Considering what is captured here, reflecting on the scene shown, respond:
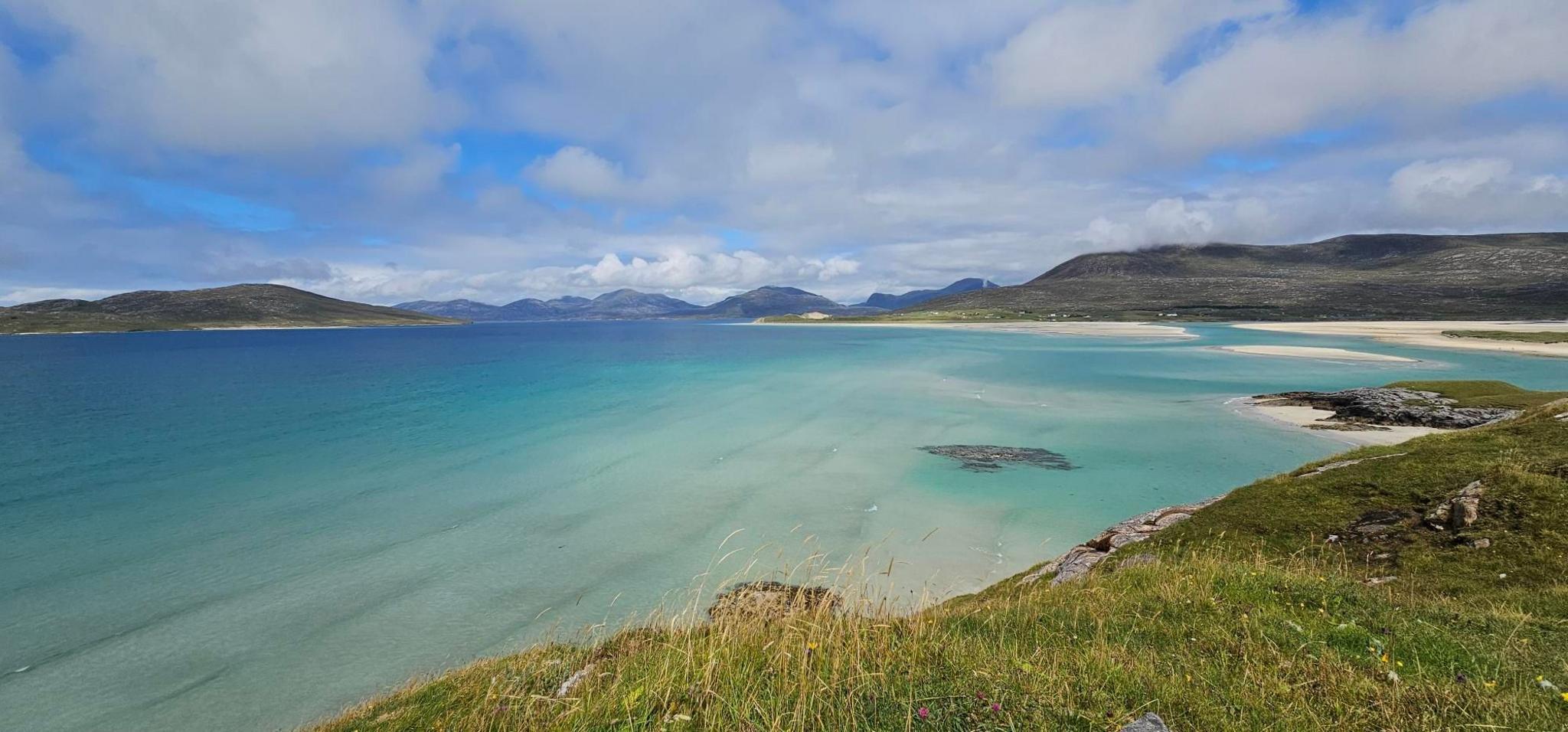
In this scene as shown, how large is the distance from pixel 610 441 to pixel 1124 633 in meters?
31.8

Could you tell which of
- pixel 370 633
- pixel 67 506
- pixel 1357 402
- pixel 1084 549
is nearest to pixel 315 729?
pixel 370 633

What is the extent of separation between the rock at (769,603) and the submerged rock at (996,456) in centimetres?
1521

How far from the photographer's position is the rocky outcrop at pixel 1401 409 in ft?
102

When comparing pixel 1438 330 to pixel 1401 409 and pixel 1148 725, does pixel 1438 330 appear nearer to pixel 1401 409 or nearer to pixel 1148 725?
pixel 1401 409

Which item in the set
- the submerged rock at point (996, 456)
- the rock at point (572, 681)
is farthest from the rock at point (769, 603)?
the submerged rock at point (996, 456)

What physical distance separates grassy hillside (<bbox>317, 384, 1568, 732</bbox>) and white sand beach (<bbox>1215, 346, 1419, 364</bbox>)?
3423 inches

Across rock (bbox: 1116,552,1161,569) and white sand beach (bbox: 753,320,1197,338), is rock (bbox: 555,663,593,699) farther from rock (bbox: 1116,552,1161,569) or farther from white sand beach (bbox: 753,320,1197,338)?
white sand beach (bbox: 753,320,1197,338)

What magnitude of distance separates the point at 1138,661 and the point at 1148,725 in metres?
1.60

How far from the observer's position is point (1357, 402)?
1452 inches

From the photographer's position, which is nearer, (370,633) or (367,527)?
(370,633)

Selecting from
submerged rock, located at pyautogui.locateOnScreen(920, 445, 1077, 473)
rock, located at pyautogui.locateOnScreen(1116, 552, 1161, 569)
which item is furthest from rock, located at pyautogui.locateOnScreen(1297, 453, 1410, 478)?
submerged rock, located at pyautogui.locateOnScreen(920, 445, 1077, 473)

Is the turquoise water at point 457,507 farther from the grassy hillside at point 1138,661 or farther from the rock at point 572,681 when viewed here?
the grassy hillside at point 1138,661

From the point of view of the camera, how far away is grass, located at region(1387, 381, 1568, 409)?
102ft

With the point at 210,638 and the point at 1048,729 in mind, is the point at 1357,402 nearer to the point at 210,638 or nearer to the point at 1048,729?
the point at 1048,729
